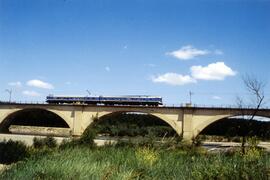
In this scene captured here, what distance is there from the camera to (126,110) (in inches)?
2002

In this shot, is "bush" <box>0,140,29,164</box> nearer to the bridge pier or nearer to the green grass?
the green grass

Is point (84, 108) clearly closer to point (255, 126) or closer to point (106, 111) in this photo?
point (106, 111)

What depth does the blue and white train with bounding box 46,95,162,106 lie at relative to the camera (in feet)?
167

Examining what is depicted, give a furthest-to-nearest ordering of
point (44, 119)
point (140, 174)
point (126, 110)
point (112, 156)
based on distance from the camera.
Result: point (44, 119)
point (126, 110)
point (112, 156)
point (140, 174)

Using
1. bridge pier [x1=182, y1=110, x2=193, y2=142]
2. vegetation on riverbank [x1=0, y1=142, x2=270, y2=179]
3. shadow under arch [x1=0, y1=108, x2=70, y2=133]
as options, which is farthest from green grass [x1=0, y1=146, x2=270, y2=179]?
shadow under arch [x1=0, y1=108, x2=70, y2=133]

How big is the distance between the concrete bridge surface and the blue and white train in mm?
963

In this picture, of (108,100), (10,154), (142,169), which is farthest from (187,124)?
(142,169)

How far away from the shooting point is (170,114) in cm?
4981

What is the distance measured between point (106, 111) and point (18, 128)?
2515cm

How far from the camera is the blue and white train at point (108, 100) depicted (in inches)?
1998

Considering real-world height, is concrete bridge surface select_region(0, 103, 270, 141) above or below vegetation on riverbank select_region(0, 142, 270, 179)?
above

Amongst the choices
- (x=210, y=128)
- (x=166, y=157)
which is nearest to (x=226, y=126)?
(x=210, y=128)

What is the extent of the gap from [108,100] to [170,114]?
9.11m

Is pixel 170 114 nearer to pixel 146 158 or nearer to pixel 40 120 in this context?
pixel 40 120
